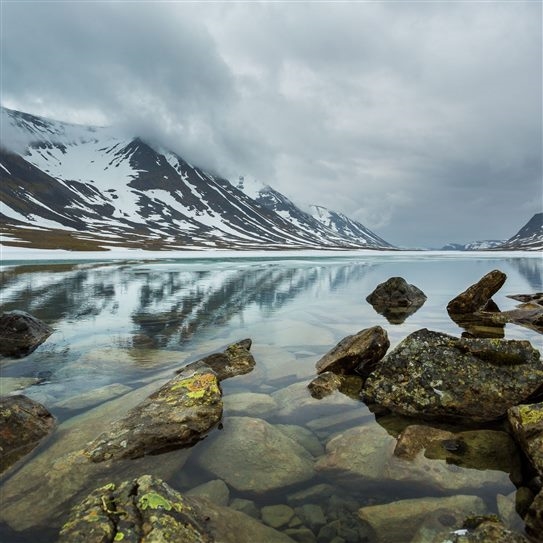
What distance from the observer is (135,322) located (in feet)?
78.6

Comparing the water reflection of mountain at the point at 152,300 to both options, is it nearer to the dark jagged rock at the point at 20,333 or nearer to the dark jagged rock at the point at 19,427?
the dark jagged rock at the point at 20,333

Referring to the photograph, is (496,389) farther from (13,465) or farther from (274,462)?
(13,465)

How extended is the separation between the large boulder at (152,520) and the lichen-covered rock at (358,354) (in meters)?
7.89

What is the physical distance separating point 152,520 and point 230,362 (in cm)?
919

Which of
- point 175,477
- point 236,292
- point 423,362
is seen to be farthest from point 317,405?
point 236,292

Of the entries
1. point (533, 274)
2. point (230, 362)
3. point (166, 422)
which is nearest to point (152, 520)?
point (166, 422)

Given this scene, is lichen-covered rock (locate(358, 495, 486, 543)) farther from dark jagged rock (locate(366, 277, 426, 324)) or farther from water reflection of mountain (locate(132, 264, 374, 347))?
dark jagged rock (locate(366, 277, 426, 324))

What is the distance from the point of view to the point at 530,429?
7613 millimetres

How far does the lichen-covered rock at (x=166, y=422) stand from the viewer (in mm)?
8453

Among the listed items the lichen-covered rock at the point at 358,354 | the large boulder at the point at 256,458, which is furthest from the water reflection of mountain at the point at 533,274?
the large boulder at the point at 256,458

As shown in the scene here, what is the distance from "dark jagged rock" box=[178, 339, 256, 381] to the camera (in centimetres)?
1392

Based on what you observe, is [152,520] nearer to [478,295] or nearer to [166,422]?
[166,422]

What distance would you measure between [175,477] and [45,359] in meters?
11.3

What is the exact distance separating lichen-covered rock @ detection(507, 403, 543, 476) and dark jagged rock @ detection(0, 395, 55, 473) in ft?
33.5
